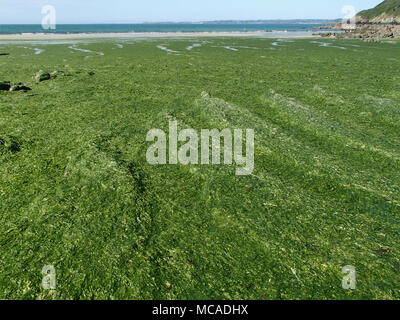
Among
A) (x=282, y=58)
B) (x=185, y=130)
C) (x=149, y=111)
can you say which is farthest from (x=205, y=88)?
(x=282, y=58)

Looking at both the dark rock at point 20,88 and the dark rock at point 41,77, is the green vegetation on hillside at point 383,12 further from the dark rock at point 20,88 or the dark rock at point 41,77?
the dark rock at point 20,88

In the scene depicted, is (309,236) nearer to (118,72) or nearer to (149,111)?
(149,111)

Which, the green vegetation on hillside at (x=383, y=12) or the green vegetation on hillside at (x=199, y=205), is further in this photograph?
the green vegetation on hillside at (x=383, y=12)

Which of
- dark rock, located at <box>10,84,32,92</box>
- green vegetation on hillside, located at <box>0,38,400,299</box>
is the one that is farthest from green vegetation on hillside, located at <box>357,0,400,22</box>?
dark rock, located at <box>10,84,32,92</box>

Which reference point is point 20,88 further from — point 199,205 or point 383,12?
point 383,12

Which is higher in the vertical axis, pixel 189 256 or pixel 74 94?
pixel 74 94

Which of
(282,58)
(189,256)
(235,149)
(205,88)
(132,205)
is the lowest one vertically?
(189,256)

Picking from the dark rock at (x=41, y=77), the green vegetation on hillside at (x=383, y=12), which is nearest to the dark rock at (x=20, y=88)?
the dark rock at (x=41, y=77)

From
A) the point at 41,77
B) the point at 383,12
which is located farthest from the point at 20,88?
the point at 383,12
